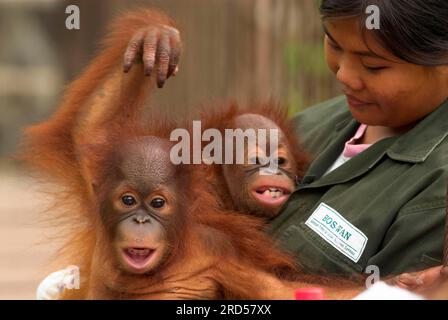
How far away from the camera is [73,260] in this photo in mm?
2430

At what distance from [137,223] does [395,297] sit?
0.52m

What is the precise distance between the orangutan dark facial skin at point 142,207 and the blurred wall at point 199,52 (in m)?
1.09

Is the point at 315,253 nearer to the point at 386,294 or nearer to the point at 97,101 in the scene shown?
the point at 386,294

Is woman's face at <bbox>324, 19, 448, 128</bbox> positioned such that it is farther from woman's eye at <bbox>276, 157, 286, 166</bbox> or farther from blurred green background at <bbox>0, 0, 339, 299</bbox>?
blurred green background at <bbox>0, 0, 339, 299</bbox>

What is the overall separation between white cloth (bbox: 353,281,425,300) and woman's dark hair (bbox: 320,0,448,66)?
555mm

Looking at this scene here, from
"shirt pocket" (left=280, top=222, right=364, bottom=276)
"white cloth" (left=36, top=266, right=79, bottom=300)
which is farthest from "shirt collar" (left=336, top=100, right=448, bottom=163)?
"white cloth" (left=36, top=266, right=79, bottom=300)

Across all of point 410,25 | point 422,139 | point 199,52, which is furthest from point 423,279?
point 199,52

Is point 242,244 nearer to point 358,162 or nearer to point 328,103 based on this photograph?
point 358,162

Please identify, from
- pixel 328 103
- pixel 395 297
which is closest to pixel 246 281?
pixel 395 297

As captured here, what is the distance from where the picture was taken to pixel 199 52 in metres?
5.86

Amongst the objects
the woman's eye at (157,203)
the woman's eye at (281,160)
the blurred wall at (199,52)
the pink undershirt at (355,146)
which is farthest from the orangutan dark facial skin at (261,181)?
the blurred wall at (199,52)

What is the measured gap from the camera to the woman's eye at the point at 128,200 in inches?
82.0

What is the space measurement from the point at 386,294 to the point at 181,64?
→ 169 inches

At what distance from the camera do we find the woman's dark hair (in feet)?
7.14
